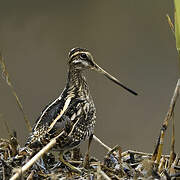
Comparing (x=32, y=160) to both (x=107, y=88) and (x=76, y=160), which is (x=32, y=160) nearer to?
(x=76, y=160)

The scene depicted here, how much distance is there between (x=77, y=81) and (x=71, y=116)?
267mm

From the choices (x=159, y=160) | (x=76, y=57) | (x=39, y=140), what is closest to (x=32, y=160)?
(x=39, y=140)

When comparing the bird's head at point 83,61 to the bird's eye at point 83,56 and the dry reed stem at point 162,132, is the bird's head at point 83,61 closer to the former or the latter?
the bird's eye at point 83,56

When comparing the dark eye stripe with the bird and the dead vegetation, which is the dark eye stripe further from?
the dead vegetation

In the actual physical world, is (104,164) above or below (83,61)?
below

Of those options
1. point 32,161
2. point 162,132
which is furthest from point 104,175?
point 162,132

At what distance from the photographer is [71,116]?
2.86 meters

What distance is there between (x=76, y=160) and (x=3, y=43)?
1965mm

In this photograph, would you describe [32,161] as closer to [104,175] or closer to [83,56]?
[104,175]

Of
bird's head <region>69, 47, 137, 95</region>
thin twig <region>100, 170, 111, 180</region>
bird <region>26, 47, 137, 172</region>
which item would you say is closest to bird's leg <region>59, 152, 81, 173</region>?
bird <region>26, 47, 137, 172</region>

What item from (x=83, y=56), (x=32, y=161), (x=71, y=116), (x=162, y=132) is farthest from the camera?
(x=83, y=56)

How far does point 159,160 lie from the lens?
266 cm

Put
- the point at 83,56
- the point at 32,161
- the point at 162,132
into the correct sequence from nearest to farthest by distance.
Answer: the point at 32,161
the point at 162,132
the point at 83,56

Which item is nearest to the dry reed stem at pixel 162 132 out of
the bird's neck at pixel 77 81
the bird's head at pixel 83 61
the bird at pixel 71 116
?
the bird at pixel 71 116
